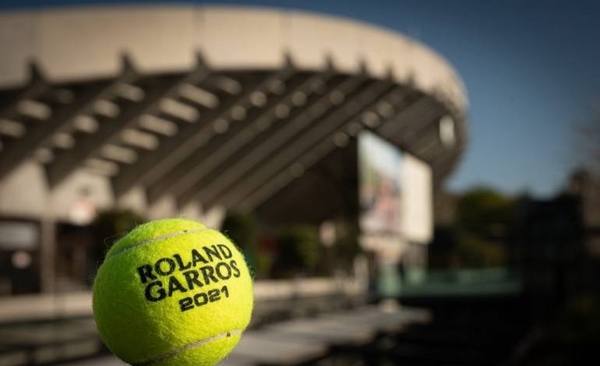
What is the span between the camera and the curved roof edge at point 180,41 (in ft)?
69.4

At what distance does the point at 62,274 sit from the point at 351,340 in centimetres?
2370

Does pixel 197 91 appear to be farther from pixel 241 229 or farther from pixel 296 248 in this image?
pixel 296 248

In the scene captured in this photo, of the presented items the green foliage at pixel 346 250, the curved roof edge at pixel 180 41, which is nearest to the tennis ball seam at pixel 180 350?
the curved roof edge at pixel 180 41

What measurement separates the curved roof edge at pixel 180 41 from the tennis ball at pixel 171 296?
20.2 metres

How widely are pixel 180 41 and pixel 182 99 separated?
13.2ft

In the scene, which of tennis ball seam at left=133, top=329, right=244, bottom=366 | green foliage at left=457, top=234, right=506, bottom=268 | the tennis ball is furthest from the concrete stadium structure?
tennis ball seam at left=133, top=329, right=244, bottom=366

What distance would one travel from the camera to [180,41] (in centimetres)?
2462

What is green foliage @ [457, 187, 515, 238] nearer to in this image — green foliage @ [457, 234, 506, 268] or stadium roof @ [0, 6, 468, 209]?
green foliage @ [457, 234, 506, 268]

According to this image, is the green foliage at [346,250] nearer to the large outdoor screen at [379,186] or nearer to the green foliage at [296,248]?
the large outdoor screen at [379,186]

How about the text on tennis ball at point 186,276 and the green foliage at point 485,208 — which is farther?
the green foliage at point 485,208

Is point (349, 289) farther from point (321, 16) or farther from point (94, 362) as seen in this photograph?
point (94, 362)

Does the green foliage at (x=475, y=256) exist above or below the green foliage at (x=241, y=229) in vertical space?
below

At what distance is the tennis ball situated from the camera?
2273 mm

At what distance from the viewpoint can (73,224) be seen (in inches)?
1189
